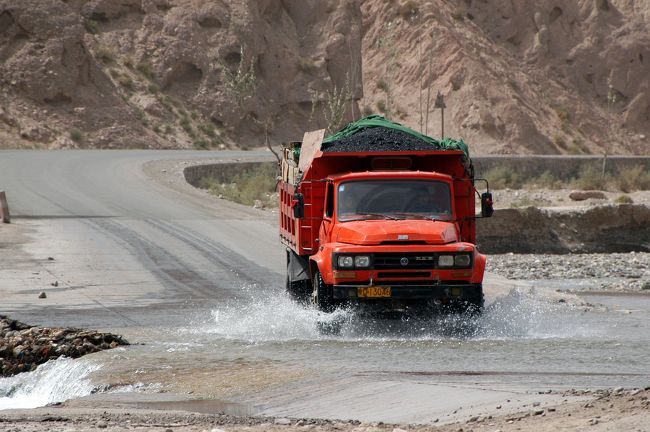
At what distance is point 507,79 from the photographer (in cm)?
7756

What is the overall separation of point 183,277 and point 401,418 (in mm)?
13823

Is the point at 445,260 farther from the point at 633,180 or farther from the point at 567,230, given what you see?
the point at 633,180

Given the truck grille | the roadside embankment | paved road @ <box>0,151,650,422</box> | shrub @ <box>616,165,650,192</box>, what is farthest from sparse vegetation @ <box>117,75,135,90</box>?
the truck grille

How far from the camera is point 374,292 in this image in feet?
50.3

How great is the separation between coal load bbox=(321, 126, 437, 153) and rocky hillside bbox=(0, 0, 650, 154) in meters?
47.3

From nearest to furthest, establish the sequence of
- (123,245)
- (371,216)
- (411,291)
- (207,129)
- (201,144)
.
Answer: (411,291) < (371,216) < (123,245) < (201,144) < (207,129)

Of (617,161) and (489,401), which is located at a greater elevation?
(489,401)

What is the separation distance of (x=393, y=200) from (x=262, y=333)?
2.51 m

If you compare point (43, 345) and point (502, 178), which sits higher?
point (43, 345)

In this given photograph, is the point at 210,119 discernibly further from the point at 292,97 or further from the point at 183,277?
the point at 183,277

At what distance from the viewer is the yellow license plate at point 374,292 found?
15312mm

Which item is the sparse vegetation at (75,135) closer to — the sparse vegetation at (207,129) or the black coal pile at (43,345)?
the sparse vegetation at (207,129)

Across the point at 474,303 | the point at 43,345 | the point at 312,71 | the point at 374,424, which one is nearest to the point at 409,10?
Answer: the point at 312,71

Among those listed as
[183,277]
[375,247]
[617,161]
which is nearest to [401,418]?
[375,247]
